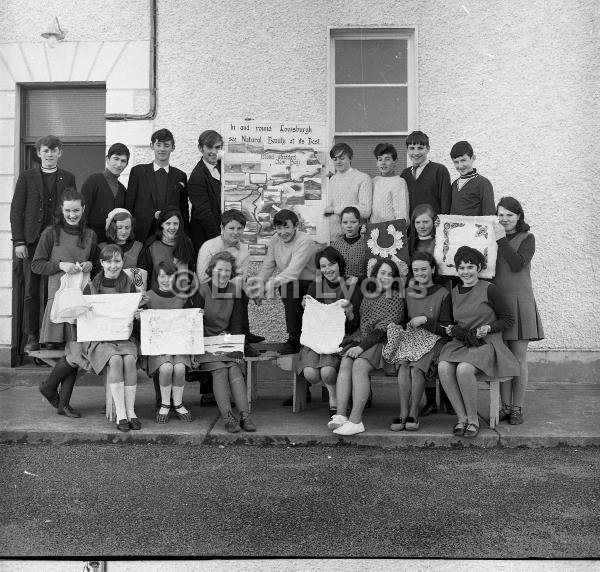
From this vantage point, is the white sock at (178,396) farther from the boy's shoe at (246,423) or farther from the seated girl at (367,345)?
the seated girl at (367,345)

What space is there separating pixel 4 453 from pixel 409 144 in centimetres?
347

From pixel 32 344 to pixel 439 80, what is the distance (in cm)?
402

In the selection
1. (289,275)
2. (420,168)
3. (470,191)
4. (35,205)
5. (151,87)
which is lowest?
(289,275)

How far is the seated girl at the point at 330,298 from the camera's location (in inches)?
187

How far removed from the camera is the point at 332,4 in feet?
19.6

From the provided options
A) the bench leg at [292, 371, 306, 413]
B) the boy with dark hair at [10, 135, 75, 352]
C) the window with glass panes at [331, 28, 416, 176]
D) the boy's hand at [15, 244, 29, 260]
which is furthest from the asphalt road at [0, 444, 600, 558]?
the window with glass panes at [331, 28, 416, 176]

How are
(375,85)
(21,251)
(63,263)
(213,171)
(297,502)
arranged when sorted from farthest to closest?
(375,85)
(213,171)
(21,251)
(63,263)
(297,502)

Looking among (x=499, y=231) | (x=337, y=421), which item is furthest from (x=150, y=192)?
(x=499, y=231)

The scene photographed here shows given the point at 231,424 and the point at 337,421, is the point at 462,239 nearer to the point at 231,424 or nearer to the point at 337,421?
the point at 337,421

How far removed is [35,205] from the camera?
211 inches

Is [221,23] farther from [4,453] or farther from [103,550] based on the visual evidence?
[103,550]

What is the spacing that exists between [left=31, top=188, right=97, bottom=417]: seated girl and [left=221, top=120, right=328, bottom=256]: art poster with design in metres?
1.26

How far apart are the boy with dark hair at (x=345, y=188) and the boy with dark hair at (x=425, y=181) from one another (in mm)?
340

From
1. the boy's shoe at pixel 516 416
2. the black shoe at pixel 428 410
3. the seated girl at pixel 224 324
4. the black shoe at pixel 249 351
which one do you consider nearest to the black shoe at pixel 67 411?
the seated girl at pixel 224 324
